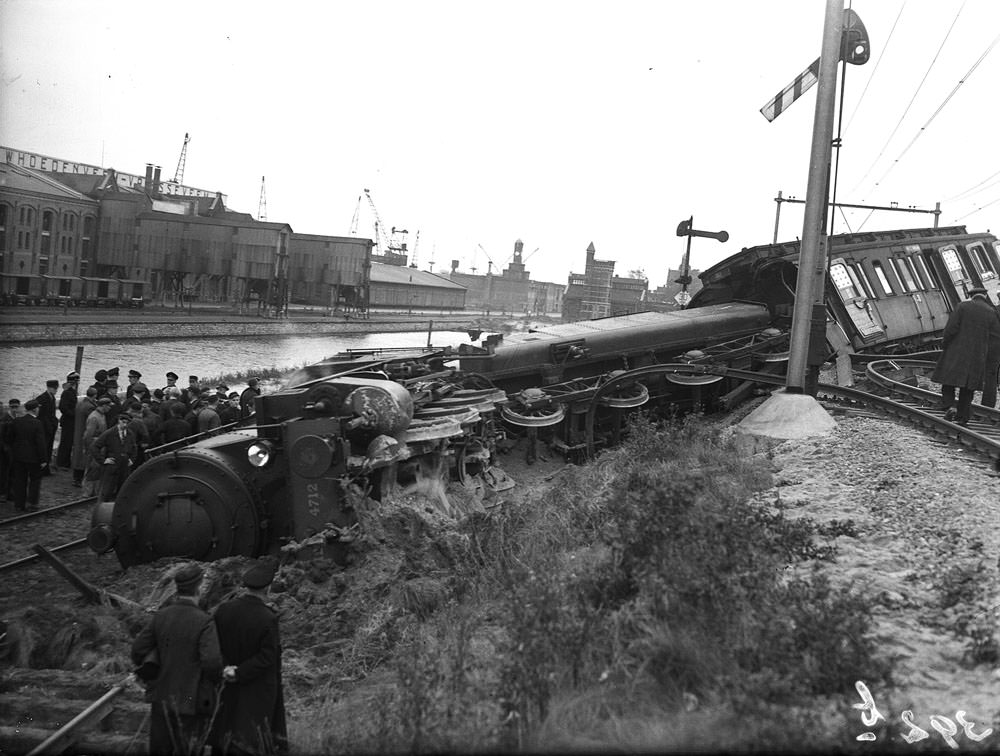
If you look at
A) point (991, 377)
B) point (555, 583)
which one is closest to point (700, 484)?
point (555, 583)

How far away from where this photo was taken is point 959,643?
13.8 feet

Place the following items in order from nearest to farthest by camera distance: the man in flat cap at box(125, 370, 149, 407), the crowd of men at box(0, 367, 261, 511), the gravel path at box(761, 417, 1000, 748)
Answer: the gravel path at box(761, 417, 1000, 748)
the crowd of men at box(0, 367, 261, 511)
the man in flat cap at box(125, 370, 149, 407)

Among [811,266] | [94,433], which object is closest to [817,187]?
[811,266]

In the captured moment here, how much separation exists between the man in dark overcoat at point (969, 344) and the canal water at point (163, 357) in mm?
9006

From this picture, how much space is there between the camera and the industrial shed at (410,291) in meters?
68.8

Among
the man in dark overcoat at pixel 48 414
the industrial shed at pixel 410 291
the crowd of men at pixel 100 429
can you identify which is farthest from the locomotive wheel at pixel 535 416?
the industrial shed at pixel 410 291

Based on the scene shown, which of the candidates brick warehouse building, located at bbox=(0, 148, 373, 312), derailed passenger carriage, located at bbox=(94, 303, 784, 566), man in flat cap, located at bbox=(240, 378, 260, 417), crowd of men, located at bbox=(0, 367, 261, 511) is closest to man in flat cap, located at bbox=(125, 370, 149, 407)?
crowd of men, located at bbox=(0, 367, 261, 511)

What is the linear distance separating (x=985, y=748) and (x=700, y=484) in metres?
3.72

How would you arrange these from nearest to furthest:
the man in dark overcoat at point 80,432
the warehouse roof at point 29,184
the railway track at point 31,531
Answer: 1. the railway track at point 31,531
2. the man in dark overcoat at point 80,432
3. the warehouse roof at point 29,184

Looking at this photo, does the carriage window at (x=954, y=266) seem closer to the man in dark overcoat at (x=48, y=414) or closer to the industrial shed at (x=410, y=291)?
the man in dark overcoat at (x=48, y=414)

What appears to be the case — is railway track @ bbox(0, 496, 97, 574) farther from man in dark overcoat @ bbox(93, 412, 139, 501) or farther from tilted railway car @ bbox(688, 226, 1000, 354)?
tilted railway car @ bbox(688, 226, 1000, 354)

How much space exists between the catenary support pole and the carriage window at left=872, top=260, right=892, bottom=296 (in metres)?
6.78

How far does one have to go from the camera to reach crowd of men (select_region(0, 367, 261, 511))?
10.8 meters

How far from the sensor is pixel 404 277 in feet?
247
